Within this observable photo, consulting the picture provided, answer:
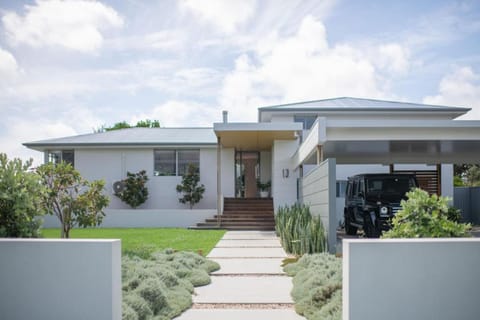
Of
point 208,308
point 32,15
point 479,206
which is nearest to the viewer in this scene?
point 208,308

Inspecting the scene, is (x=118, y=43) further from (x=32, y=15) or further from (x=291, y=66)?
(x=291, y=66)

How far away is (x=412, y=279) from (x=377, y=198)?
908 centimetres

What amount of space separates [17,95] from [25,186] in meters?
6.32

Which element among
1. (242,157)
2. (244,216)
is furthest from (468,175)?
(244,216)

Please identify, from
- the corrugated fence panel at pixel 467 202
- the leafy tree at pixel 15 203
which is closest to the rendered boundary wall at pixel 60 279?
the leafy tree at pixel 15 203

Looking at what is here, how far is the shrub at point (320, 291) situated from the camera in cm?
487

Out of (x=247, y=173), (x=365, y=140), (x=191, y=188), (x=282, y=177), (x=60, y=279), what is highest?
(x=365, y=140)

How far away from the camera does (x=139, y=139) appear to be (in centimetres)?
2195

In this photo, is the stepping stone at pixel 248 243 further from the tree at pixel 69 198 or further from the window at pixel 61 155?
the window at pixel 61 155

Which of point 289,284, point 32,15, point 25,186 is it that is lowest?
point 289,284

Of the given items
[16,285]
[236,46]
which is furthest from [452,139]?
[16,285]

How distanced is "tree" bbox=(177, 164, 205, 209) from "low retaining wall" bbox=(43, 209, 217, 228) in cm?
125

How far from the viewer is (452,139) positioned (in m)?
11.8

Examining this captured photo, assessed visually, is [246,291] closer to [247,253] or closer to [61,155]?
[247,253]
